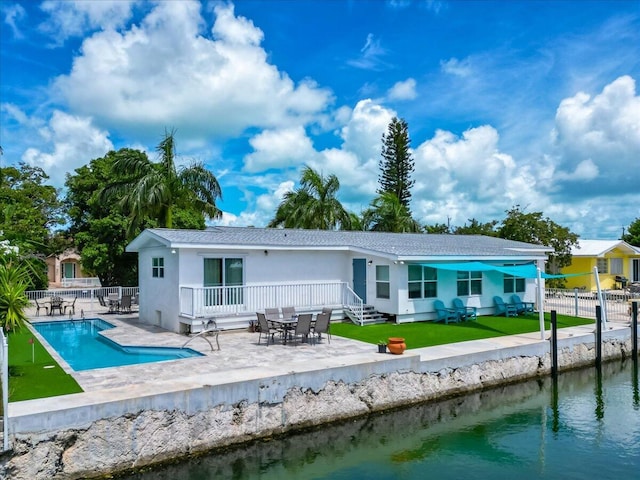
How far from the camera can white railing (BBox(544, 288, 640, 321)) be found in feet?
77.5

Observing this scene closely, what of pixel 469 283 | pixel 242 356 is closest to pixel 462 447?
pixel 242 356

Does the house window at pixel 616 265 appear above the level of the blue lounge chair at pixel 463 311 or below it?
above

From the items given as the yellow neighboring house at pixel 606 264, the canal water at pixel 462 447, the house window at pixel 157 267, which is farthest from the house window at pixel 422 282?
the yellow neighboring house at pixel 606 264

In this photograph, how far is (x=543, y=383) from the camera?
15.6 meters

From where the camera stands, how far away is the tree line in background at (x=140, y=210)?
27969mm

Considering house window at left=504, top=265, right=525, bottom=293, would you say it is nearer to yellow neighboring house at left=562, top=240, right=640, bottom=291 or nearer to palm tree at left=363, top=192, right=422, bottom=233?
yellow neighboring house at left=562, top=240, right=640, bottom=291

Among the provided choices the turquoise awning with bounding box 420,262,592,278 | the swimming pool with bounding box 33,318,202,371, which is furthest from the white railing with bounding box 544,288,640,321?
the swimming pool with bounding box 33,318,202,371

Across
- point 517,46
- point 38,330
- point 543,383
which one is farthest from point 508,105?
point 38,330

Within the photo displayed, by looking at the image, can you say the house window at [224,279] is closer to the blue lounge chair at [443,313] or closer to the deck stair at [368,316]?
the deck stair at [368,316]

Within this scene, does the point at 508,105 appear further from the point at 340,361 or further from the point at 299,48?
the point at 340,361

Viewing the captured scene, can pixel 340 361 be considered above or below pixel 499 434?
above

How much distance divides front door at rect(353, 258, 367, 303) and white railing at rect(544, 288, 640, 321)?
9876 millimetres

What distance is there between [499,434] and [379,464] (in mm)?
3294

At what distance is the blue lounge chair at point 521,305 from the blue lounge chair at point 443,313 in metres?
4.09
